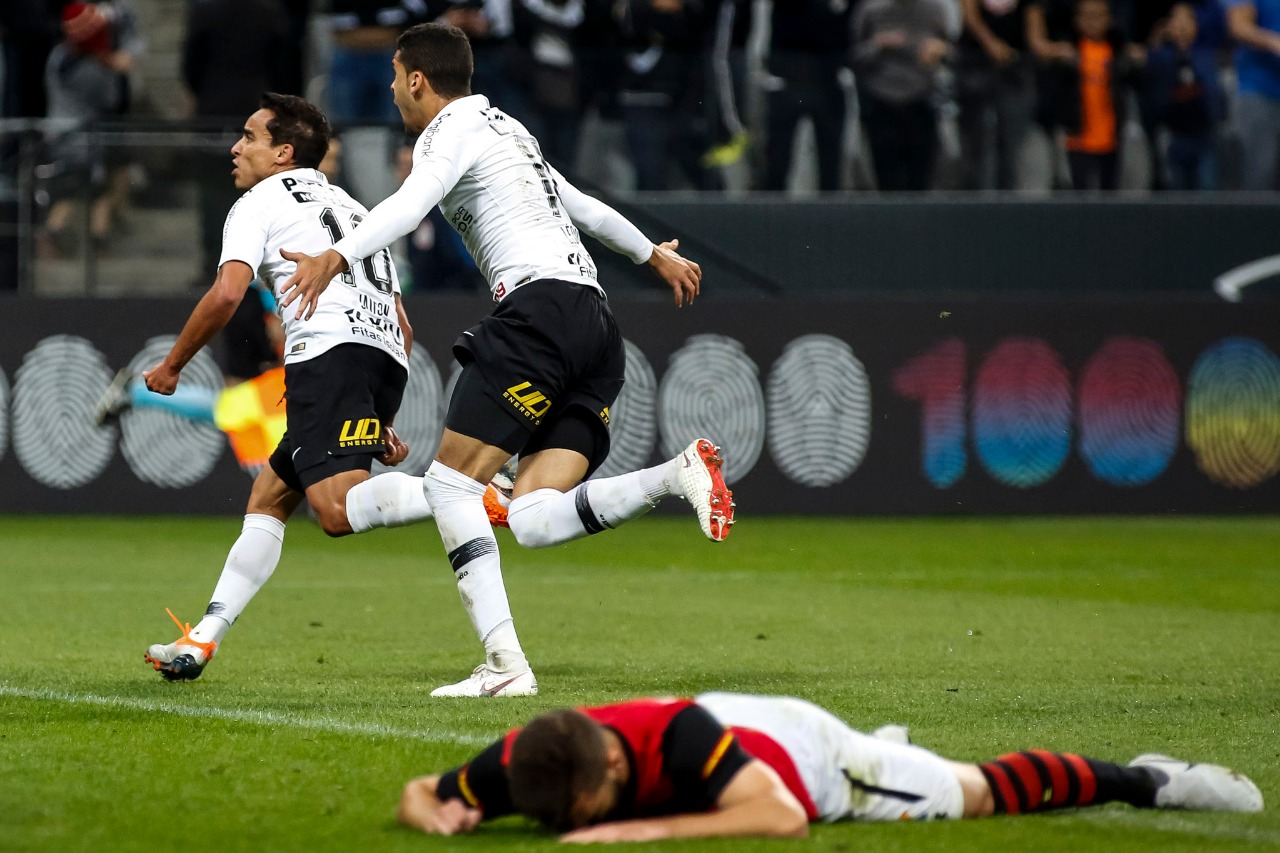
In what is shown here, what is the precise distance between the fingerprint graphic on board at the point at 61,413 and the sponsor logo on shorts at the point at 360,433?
851cm

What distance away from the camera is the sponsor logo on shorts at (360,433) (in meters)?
6.99

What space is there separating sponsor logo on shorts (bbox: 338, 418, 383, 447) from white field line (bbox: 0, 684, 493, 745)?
1.09 m

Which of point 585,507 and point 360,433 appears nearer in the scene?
point 585,507

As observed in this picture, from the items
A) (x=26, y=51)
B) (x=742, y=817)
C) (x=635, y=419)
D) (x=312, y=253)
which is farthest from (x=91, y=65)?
(x=742, y=817)

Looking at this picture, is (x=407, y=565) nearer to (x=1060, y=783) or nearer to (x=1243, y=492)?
(x=1243, y=492)

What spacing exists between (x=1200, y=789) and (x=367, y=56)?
475 inches

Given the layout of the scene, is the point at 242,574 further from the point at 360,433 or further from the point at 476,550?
the point at 476,550

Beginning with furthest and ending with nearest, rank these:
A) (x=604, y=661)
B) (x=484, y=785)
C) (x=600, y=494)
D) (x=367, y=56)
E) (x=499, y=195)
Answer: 1. (x=367, y=56)
2. (x=604, y=661)
3. (x=499, y=195)
4. (x=600, y=494)
5. (x=484, y=785)

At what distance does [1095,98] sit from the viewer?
15.8 metres

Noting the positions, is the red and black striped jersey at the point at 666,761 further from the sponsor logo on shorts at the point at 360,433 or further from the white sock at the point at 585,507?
the sponsor logo on shorts at the point at 360,433

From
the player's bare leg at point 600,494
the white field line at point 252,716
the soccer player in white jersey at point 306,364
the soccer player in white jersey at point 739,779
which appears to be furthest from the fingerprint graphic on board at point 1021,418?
the soccer player in white jersey at point 739,779

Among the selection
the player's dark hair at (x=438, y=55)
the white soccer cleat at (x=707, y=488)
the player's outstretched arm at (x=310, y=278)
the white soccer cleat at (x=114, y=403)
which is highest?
the player's dark hair at (x=438, y=55)

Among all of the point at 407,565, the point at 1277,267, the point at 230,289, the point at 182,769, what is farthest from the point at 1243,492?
the point at 182,769

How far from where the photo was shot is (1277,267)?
16.6m
